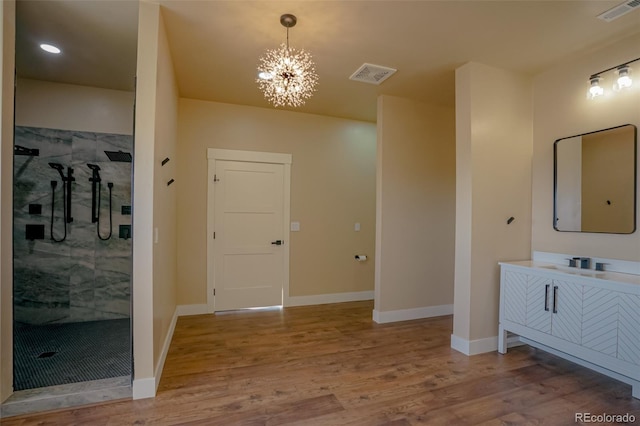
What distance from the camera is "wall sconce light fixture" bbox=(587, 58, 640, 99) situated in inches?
103

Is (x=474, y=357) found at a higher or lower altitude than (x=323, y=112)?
lower

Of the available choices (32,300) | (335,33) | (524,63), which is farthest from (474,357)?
(32,300)

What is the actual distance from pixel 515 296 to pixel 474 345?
632 millimetres

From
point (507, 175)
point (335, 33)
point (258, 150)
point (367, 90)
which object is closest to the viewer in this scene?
point (335, 33)

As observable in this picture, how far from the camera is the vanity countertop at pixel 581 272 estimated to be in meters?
2.39

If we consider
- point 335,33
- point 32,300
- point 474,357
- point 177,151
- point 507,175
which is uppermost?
point 335,33

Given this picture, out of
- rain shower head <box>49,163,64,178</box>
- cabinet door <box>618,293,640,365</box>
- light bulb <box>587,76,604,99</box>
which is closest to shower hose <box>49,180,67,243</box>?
rain shower head <box>49,163,64,178</box>

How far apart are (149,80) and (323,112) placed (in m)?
2.83

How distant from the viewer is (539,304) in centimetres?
279

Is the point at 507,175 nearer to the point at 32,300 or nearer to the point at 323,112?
the point at 323,112

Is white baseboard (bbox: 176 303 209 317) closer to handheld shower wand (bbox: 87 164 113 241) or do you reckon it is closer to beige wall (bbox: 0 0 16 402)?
handheld shower wand (bbox: 87 164 113 241)

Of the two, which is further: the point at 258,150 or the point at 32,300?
the point at 258,150

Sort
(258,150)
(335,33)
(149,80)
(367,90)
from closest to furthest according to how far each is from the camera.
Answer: (149,80) → (335,33) → (367,90) → (258,150)

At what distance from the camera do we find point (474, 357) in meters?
3.01
